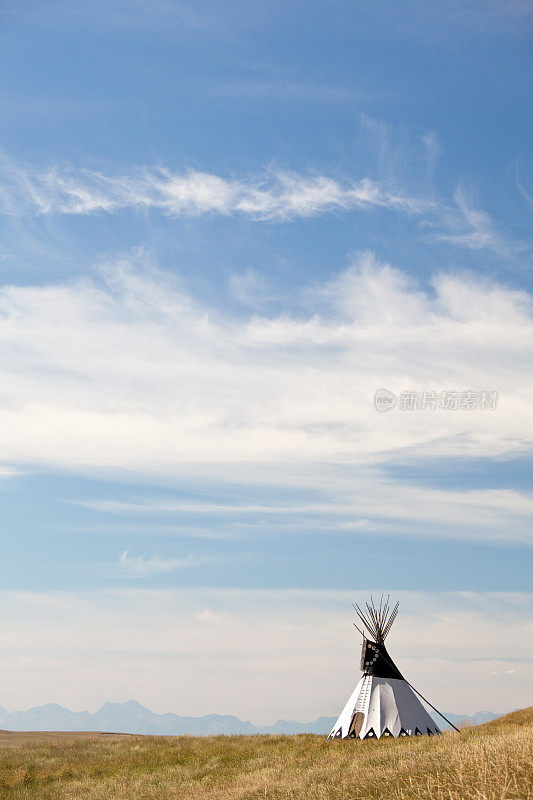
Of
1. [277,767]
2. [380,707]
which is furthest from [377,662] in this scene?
[277,767]

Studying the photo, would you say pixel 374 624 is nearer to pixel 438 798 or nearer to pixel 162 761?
pixel 162 761

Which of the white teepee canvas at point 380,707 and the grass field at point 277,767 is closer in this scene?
the grass field at point 277,767

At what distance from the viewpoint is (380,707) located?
28109 mm

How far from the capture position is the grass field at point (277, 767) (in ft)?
35.1

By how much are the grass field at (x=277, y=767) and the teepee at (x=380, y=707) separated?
1.95 metres

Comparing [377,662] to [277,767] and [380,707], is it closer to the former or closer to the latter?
[380,707]

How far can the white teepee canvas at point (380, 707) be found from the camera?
27.6 meters

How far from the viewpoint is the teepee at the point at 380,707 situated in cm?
2761

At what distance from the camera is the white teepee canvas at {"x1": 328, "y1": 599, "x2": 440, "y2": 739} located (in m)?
27.6

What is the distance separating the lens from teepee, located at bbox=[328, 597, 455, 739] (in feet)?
90.6

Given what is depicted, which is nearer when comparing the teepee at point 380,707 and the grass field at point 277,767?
Answer: the grass field at point 277,767

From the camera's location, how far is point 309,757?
69.5ft

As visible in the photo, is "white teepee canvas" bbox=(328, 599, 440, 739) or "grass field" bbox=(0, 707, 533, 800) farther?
"white teepee canvas" bbox=(328, 599, 440, 739)

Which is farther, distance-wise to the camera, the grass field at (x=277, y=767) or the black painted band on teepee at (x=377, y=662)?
the black painted band on teepee at (x=377, y=662)
